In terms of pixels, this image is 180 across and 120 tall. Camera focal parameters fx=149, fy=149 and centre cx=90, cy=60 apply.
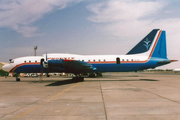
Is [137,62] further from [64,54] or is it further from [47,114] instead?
[47,114]

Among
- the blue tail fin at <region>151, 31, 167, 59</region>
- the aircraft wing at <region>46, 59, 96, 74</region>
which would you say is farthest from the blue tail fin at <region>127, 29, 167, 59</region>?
the aircraft wing at <region>46, 59, 96, 74</region>

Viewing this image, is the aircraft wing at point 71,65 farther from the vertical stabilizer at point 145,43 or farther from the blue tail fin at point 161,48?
the blue tail fin at point 161,48

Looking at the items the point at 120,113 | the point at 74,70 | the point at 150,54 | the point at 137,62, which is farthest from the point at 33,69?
the point at 120,113

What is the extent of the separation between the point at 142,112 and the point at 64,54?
22007 mm

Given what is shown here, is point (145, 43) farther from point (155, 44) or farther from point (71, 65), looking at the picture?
point (71, 65)

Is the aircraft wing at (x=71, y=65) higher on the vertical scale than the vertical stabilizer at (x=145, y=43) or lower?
lower

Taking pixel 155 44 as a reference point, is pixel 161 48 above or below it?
below

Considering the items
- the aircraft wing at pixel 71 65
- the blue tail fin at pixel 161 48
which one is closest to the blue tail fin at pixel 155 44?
the blue tail fin at pixel 161 48

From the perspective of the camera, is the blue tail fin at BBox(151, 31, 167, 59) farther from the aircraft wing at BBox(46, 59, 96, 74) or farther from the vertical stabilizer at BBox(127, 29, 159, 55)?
the aircraft wing at BBox(46, 59, 96, 74)

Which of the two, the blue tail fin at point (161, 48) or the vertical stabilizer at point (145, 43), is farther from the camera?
the vertical stabilizer at point (145, 43)

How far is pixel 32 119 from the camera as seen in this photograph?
17.1 ft

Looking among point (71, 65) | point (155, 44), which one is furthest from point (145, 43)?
point (71, 65)

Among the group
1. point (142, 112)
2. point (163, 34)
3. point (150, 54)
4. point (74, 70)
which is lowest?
point (142, 112)

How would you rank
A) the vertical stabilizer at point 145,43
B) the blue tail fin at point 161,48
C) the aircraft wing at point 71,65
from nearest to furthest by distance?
the aircraft wing at point 71,65, the blue tail fin at point 161,48, the vertical stabilizer at point 145,43
